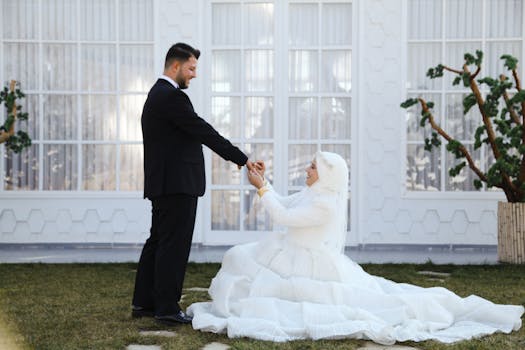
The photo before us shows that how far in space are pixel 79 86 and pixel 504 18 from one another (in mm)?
4084

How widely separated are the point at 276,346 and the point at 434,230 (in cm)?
427

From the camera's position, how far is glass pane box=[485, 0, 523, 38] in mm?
7434

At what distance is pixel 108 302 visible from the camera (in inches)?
180

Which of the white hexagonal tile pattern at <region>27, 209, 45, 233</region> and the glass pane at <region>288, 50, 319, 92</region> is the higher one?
the glass pane at <region>288, 50, 319, 92</region>

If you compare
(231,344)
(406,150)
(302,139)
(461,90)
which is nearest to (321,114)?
(302,139)

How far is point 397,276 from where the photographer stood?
5621mm

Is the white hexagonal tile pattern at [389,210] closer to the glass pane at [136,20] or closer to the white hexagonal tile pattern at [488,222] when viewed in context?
the white hexagonal tile pattern at [488,222]

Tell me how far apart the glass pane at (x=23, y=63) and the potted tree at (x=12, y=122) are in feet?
1.06

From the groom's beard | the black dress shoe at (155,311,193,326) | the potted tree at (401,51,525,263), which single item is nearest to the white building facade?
the potted tree at (401,51,525,263)

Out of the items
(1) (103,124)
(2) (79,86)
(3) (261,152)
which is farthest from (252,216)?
(2) (79,86)

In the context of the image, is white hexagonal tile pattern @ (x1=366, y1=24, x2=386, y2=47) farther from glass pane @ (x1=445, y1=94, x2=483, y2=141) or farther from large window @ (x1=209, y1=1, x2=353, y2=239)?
glass pane @ (x1=445, y1=94, x2=483, y2=141)

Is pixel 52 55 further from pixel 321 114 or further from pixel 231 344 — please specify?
pixel 231 344

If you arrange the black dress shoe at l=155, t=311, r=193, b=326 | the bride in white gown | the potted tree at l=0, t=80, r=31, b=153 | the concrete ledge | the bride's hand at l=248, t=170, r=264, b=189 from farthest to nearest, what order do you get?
the potted tree at l=0, t=80, r=31, b=153, the concrete ledge, the bride's hand at l=248, t=170, r=264, b=189, the black dress shoe at l=155, t=311, r=193, b=326, the bride in white gown

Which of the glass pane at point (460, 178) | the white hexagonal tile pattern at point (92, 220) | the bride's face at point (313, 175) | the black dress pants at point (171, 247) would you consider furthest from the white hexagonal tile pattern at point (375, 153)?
the black dress pants at point (171, 247)
